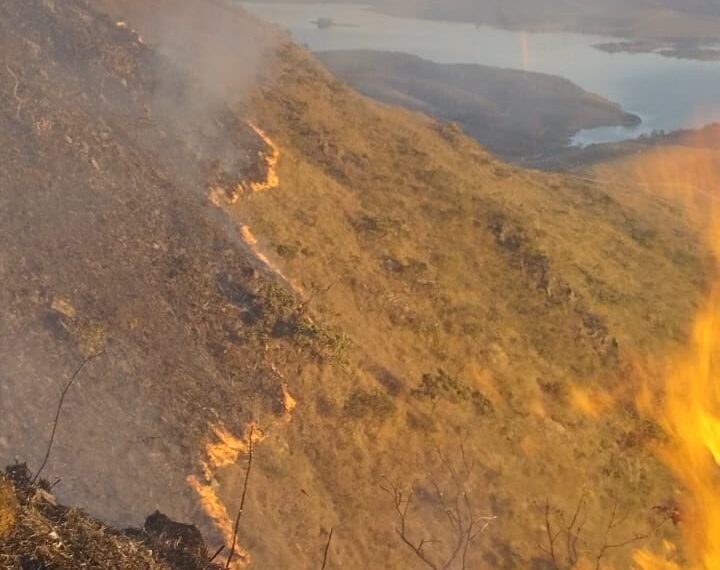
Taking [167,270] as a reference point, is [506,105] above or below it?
below

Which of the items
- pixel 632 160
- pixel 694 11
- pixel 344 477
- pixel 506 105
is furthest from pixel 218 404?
pixel 694 11

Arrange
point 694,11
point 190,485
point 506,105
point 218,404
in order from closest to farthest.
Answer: point 190,485
point 218,404
point 506,105
point 694,11

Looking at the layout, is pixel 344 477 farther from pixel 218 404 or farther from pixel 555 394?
pixel 555 394

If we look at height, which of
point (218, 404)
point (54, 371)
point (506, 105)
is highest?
point (54, 371)

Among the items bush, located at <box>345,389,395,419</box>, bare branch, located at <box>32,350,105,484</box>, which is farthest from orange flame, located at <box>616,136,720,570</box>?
bare branch, located at <box>32,350,105,484</box>

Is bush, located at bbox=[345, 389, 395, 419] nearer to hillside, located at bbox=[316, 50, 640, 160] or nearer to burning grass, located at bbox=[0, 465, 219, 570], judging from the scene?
burning grass, located at bbox=[0, 465, 219, 570]

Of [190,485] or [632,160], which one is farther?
[632,160]

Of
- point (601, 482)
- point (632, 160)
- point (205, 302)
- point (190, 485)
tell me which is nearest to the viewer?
point (190, 485)
